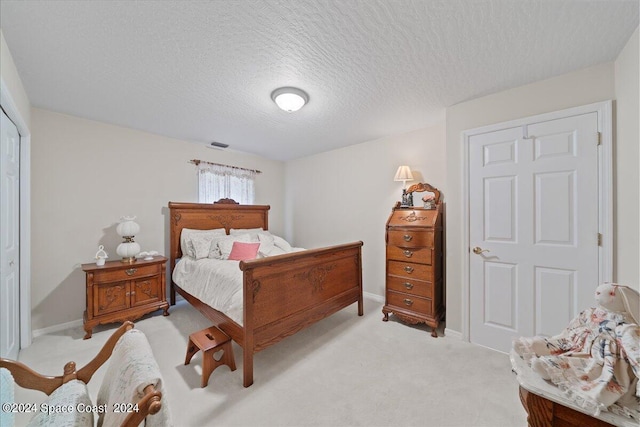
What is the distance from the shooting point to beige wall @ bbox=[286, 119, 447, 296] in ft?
10.7

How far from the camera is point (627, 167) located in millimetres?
1649

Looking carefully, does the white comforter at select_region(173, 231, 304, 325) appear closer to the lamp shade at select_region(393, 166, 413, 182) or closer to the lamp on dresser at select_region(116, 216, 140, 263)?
the lamp on dresser at select_region(116, 216, 140, 263)

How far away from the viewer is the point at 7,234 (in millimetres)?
1964

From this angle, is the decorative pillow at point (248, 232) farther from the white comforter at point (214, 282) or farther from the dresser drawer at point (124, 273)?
the dresser drawer at point (124, 273)

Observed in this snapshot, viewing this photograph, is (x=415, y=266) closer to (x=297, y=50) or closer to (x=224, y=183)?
(x=297, y=50)

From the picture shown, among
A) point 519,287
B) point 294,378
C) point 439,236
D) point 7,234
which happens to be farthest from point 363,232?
point 7,234

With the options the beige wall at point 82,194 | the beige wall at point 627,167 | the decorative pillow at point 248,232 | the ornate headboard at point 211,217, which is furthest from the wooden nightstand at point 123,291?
the beige wall at point 627,167

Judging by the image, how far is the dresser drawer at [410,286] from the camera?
2.69 metres

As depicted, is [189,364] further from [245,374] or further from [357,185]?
[357,185]

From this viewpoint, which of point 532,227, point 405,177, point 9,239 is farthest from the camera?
point 405,177

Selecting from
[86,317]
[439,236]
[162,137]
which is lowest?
[86,317]

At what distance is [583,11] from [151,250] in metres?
4.69

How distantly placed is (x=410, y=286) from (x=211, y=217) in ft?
10.2

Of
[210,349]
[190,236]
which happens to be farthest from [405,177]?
[190,236]
